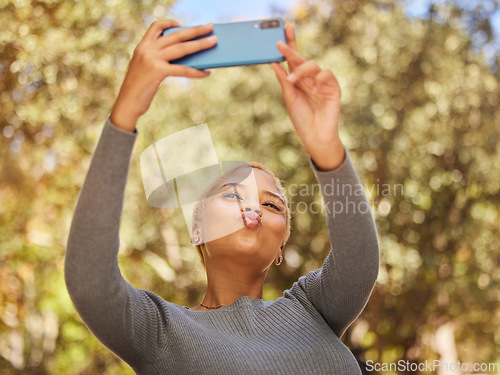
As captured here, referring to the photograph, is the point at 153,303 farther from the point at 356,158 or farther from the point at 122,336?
the point at 356,158

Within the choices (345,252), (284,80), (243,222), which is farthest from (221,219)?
(284,80)

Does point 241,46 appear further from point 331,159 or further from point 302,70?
point 331,159

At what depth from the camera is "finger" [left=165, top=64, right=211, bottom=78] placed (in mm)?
1018

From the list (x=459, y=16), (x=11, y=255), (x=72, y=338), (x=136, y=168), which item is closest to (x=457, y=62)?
(x=459, y=16)

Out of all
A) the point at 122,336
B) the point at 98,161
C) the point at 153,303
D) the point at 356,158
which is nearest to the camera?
the point at 98,161

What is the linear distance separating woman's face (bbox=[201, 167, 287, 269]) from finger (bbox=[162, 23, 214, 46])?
51 cm

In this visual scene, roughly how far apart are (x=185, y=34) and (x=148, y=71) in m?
0.11

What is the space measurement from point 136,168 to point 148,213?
778 mm

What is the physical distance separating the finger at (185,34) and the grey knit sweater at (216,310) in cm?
19

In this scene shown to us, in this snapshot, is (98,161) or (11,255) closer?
(98,161)

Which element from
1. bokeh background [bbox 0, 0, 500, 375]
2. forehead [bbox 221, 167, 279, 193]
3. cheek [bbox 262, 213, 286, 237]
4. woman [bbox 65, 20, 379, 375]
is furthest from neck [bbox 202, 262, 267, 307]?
bokeh background [bbox 0, 0, 500, 375]

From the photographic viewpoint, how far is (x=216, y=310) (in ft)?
4.56

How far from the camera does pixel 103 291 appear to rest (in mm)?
998

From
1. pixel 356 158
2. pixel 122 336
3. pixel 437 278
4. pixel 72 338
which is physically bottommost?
pixel 72 338
